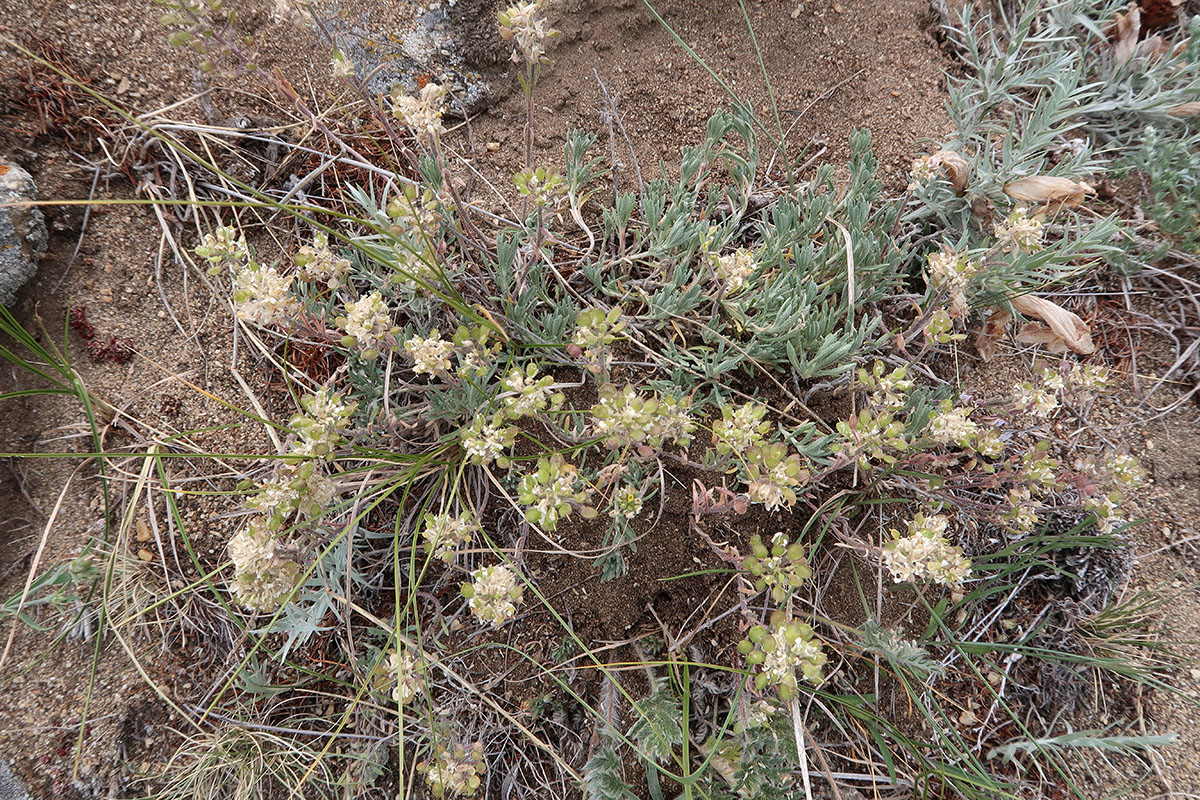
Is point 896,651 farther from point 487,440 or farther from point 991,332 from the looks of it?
point 487,440

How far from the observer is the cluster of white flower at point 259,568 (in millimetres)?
1798

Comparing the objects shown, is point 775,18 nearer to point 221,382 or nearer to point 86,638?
A: point 221,382

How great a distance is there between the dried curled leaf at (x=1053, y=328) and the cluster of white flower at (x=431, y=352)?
2348 mm

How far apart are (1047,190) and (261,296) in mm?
2992

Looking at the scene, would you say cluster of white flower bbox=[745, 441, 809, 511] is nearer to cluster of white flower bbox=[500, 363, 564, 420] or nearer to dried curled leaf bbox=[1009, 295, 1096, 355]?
cluster of white flower bbox=[500, 363, 564, 420]

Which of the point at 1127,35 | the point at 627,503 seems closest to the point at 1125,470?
the point at 627,503

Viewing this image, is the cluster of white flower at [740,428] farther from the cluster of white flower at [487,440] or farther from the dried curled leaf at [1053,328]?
the dried curled leaf at [1053,328]

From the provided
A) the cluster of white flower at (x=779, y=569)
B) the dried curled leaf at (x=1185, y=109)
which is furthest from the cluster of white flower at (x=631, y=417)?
the dried curled leaf at (x=1185, y=109)

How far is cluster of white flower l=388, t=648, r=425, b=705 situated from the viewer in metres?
1.95

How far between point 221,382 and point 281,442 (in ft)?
1.25

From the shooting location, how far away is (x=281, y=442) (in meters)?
2.46

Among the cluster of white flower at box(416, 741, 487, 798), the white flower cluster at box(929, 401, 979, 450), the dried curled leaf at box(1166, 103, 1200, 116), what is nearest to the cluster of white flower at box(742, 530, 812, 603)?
the white flower cluster at box(929, 401, 979, 450)

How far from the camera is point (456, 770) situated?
1934 mm

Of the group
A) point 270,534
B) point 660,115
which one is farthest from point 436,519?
point 660,115
